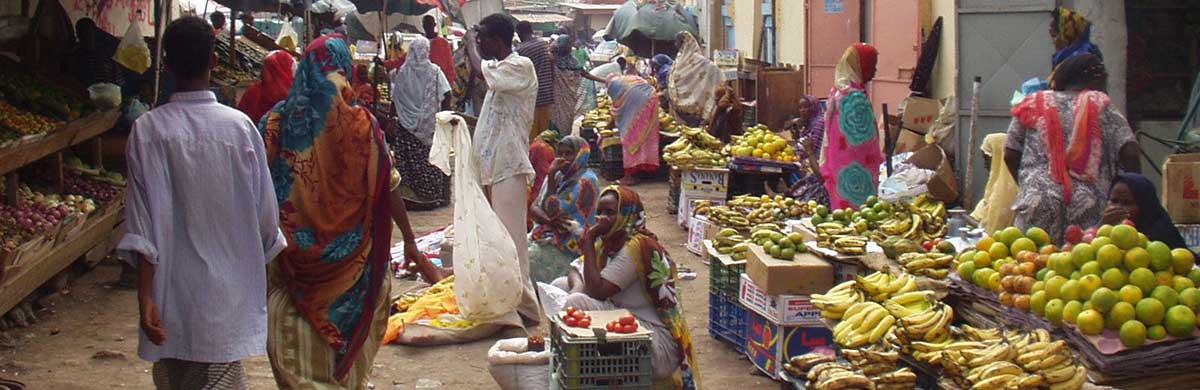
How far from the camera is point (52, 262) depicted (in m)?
8.08

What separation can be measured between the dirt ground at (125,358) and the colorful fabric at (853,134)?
1.50 meters

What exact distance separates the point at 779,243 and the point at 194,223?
12.7ft

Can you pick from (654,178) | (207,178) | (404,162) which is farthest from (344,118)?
(654,178)

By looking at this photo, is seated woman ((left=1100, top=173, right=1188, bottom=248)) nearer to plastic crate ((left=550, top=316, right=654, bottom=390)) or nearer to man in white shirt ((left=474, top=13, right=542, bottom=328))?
plastic crate ((left=550, top=316, right=654, bottom=390))

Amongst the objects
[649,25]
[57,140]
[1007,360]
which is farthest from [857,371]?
[649,25]

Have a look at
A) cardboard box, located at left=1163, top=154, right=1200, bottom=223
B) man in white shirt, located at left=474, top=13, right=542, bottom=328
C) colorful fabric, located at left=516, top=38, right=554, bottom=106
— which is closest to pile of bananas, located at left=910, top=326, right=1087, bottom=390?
cardboard box, located at left=1163, top=154, right=1200, bottom=223

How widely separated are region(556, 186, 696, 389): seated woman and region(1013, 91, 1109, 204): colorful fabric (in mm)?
2101

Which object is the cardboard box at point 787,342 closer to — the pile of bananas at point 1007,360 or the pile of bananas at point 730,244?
the pile of bananas at point 730,244

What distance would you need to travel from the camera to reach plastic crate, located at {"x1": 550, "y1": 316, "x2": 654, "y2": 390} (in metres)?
5.40

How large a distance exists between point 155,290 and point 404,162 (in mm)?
9605

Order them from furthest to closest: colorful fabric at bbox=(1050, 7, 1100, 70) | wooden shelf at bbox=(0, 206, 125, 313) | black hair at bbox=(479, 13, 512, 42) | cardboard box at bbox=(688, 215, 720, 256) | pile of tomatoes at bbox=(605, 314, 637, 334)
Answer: cardboard box at bbox=(688, 215, 720, 256), black hair at bbox=(479, 13, 512, 42), colorful fabric at bbox=(1050, 7, 1100, 70), wooden shelf at bbox=(0, 206, 125, 313), pile of tomatoes at bbox=(605, 314, 637, 334)

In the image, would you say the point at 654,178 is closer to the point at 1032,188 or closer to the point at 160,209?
the point at 1032,188

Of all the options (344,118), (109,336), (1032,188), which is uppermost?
(344,118)

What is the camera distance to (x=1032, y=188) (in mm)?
6770
